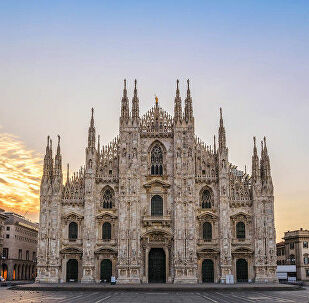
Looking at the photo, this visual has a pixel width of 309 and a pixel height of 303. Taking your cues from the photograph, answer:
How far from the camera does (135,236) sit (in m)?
67.5

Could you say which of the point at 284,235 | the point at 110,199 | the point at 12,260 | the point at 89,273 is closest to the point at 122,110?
the point at 110,199

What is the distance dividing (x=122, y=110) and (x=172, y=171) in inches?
434

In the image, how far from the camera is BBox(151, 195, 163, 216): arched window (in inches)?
2734

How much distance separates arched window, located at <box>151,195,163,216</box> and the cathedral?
0.44ft

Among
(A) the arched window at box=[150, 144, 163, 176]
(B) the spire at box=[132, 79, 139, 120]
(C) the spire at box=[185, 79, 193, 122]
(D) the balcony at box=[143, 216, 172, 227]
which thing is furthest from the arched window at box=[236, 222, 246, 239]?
(B) the spire at box=[132, 79, 139, 120]

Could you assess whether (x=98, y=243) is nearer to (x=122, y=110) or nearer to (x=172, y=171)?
(x=172, y=171)

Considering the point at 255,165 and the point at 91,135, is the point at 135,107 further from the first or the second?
the point at 255,165

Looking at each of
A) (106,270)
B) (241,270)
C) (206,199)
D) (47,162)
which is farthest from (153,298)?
(47,162)

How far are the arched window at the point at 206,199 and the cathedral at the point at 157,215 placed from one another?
13 centimetres

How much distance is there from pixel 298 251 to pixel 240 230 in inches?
1675

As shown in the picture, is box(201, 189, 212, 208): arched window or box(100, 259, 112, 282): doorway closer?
box(100, 259, 112, 282): doorway

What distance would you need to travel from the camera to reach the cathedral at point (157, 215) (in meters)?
67.3

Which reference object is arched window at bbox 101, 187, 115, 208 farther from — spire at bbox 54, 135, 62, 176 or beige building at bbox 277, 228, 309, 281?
beige building at bbox 277, 228, 309, 281

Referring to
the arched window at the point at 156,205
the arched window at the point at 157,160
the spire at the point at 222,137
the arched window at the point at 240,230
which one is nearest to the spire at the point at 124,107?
the arched window at the point at 157,160
